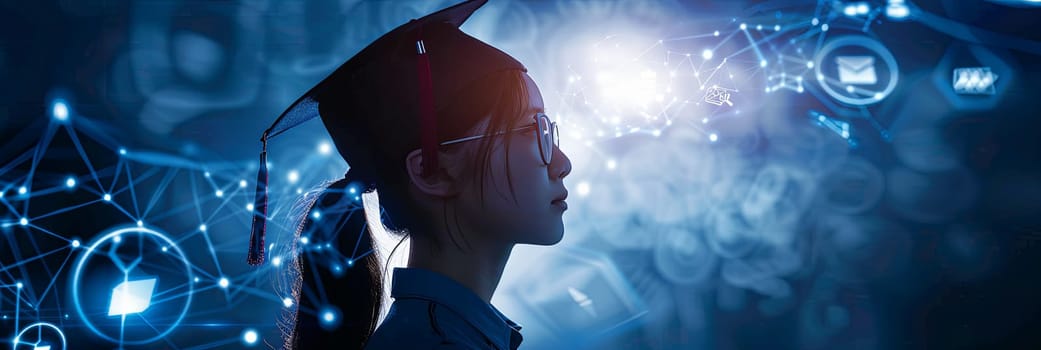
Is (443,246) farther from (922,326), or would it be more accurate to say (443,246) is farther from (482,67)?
(922,326)

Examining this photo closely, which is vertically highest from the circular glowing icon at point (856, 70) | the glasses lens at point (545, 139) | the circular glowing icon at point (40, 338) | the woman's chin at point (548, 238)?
the circular glowing icon at point (40, 338)

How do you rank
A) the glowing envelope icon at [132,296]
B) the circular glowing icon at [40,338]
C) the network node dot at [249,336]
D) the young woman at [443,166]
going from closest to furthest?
the young woman at [443,166] < the circular glowing icon at [40,338] < the glowing envelope icon at [132,296] < the network node dot at [249,336]

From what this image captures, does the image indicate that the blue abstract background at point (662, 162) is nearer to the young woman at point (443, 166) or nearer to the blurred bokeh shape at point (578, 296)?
the blurred bokeh shape at point (578, 296)

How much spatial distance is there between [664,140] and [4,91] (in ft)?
12.4

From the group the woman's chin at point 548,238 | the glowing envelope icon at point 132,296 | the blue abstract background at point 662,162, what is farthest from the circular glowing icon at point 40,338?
the woman's chin at point 548,238

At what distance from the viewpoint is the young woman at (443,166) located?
31.0 inches

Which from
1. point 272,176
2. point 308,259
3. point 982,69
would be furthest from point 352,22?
point 982,69

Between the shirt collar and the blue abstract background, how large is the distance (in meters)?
2.63

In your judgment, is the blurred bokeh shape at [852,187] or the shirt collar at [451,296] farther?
the blurred bokeh shape at [852,187]

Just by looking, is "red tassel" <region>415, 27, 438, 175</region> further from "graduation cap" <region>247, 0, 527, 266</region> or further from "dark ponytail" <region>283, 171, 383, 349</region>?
"dark ponytail" <region>283, 171, 383, 349</region>

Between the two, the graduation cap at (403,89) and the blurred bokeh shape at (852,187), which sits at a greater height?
the graduation cap at (403,89)

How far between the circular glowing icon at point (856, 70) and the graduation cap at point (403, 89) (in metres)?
3.38

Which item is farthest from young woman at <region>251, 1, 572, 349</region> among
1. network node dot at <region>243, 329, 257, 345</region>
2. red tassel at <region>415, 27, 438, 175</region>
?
network node dot at <region>243, 329, 257, 345</region>

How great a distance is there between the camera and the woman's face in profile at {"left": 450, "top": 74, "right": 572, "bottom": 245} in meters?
0.82
